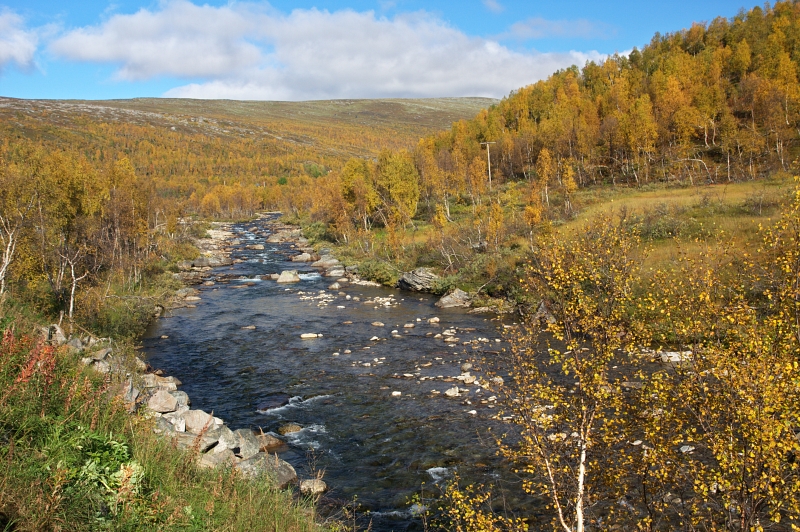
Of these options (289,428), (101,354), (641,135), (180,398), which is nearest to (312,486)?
(289,428)

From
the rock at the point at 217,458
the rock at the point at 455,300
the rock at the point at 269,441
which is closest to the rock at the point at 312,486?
the rock at the point at 217,458

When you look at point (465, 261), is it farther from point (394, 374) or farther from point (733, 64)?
point (733, 64)

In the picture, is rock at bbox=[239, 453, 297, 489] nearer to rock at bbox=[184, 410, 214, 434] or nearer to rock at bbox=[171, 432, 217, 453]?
rock at bbox=[171, 432, 217, 453]

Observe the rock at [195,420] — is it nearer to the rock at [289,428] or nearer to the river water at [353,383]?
the river water at [353,383]

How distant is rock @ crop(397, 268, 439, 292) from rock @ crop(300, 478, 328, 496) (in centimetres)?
2766

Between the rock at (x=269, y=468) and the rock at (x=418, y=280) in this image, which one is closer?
the rock at (x=269, y=468)

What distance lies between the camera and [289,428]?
54.2 ft

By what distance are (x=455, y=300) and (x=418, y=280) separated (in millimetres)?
6297

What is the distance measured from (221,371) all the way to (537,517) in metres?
15.8

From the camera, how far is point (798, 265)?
6.56 m

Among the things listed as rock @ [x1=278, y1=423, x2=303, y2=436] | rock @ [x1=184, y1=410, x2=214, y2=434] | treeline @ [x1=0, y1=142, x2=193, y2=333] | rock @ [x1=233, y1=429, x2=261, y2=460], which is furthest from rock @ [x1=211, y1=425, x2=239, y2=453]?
treeline @ [x1=0, y1=142, x2=193, y2=333]

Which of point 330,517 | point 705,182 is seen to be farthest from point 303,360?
point 705,182

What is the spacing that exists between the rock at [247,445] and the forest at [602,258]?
4.99m

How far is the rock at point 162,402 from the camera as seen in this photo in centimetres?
1456
